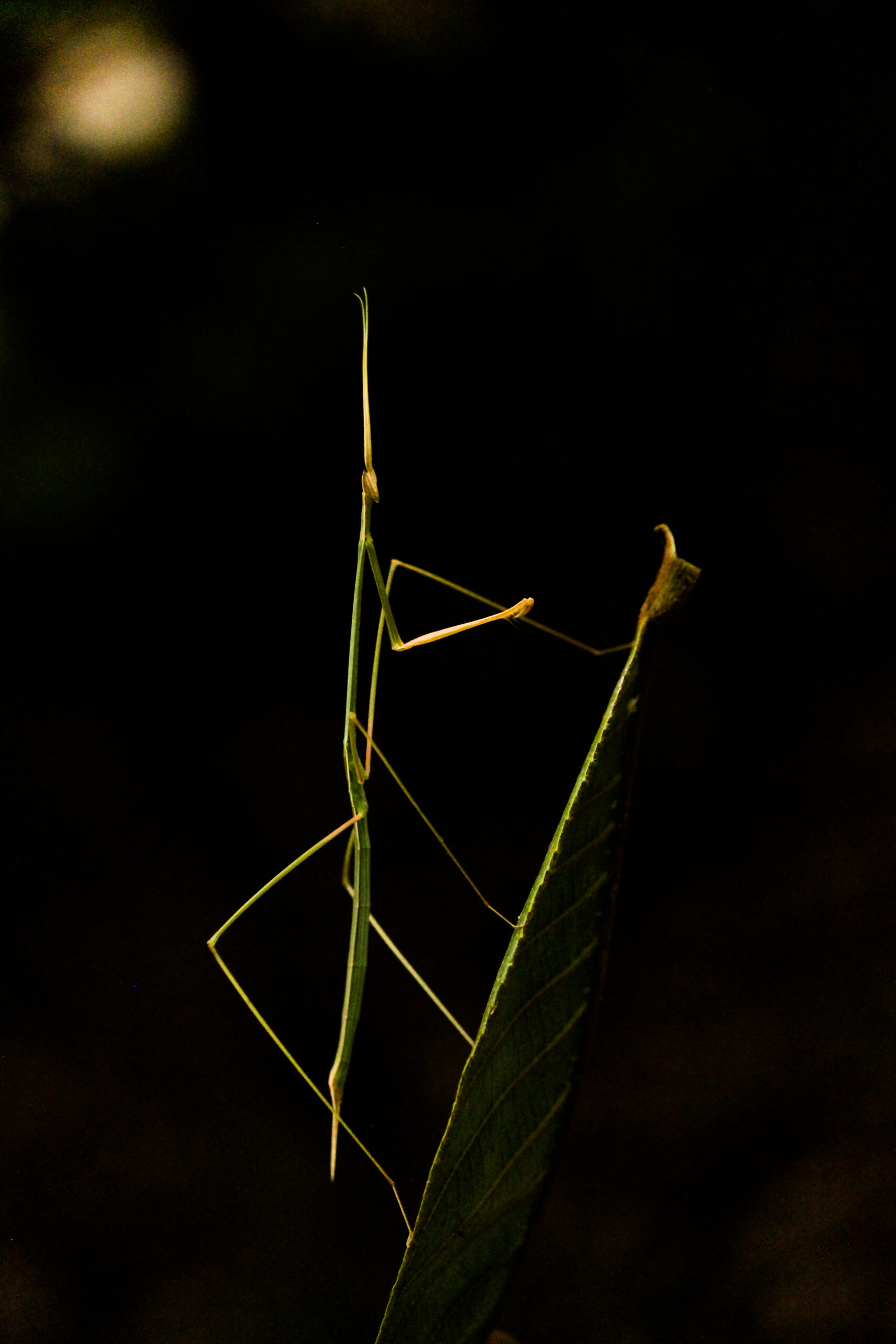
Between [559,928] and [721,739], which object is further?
[721,739]

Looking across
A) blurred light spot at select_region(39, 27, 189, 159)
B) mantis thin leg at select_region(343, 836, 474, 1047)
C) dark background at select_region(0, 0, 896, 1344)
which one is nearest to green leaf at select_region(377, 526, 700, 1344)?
mantis thin leg at select_region(343, 836, 474, 1047)

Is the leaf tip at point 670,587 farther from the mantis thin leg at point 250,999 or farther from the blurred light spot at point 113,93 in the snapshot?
the blurred light spot at point 113,93

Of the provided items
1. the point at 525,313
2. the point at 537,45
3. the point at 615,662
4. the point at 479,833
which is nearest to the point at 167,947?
the point at 479,833

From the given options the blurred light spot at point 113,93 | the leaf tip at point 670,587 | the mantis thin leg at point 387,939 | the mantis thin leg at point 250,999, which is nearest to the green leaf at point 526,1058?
the leaf tip at point 670,587

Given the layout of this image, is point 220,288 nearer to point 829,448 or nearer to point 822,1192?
point 829,448

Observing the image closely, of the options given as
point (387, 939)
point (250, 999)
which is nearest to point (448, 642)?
point (387, 939)

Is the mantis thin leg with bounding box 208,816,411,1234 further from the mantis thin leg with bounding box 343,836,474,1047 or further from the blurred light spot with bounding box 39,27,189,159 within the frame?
the blurred light spot with bounding box 39,27,189,159

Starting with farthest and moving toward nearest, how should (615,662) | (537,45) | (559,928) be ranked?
(615,662), (537,45), (559,928)
